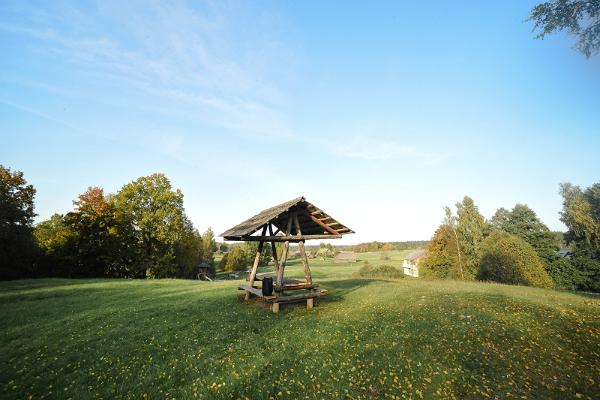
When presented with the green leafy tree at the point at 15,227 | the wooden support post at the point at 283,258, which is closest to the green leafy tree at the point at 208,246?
the green leafy tree at the point at 15,227

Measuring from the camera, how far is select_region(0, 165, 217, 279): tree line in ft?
106

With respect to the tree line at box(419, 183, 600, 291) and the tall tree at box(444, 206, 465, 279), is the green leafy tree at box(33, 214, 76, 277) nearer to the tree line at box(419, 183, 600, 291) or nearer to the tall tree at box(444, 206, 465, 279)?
the tree line at box(419, 183, 600, 291)

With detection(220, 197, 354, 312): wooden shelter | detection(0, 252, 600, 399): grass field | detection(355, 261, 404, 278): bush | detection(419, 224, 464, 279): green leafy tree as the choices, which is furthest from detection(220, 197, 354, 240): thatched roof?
detection(355, 261, 404, 278): bush

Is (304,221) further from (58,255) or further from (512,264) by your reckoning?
(58,255)

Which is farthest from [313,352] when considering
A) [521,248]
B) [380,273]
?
[380,273]

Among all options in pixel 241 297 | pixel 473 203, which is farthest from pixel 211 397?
pixel 473 203

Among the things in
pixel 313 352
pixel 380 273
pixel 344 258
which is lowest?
pixel 380 273

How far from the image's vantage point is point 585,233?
41594 mm

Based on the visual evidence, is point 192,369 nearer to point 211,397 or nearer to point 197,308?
point 211,397

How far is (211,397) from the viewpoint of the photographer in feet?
20.8

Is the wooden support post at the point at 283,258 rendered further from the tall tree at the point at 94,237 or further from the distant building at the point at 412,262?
the distant building at the point at 412,262

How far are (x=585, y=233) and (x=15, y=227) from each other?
266 ft

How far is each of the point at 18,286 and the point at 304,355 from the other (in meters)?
30.4

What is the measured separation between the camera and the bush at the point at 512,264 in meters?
34.3
